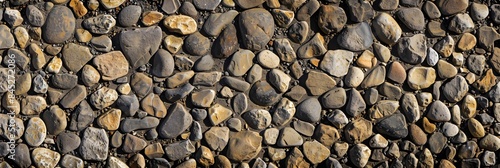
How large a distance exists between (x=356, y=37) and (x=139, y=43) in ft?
1.61

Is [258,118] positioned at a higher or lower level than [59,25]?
lower

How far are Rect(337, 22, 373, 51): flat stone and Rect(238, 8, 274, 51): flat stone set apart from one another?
16 cm

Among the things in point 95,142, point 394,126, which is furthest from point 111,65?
point 394,126

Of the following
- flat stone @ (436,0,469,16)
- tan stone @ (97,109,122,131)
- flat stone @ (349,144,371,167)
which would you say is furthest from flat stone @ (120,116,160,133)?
flat stone @ (436,0,469,16)

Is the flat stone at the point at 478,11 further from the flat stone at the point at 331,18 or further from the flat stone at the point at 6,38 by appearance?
the flat stone at the point at 6,38

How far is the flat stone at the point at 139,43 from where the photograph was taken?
4.21ft

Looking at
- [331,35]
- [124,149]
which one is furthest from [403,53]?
[124,149]

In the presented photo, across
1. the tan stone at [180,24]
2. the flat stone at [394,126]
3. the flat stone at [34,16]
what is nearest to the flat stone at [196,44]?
the tan stone at [180,24]

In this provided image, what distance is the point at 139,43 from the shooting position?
129cm

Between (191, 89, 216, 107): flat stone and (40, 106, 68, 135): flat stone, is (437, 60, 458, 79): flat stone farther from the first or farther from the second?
(40, 106, 68, 135): flat stone

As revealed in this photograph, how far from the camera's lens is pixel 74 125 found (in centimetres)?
129

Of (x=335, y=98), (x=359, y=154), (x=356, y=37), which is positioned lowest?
(x=359, y=154)

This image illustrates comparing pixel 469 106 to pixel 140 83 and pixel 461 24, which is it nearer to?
pixel 461 24

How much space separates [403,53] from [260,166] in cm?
42
